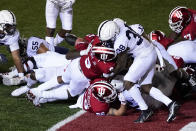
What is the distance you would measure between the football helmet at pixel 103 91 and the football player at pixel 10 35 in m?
1.80

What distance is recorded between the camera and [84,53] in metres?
6.84

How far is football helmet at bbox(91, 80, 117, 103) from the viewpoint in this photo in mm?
6105

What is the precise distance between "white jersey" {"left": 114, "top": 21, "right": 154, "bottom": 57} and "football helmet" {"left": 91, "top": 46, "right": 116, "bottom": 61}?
3.4 inches

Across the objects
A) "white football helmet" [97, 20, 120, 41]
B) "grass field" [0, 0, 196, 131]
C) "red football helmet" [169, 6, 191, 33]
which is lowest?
"grass field" [0, 0, 196, 131]

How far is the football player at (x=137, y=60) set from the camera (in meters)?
6.16

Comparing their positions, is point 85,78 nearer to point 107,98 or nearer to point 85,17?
point 107,98

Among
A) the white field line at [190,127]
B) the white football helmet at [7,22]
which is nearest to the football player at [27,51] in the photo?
the white football helmet at [7,22]

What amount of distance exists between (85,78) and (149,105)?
2.89ft

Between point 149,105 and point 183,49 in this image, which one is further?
point 183,49

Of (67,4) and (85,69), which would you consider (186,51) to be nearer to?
(85,69)

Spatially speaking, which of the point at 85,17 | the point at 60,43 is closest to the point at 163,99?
the point at 60,43

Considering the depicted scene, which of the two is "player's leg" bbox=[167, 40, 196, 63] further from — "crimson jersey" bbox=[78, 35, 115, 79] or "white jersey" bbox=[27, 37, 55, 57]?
Result: "white jersey" bbox=[27, 37, 55, 57]

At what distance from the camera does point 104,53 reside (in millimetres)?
6199

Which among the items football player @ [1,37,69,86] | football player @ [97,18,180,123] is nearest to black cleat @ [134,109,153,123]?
football player @ [97,18,180,123]
